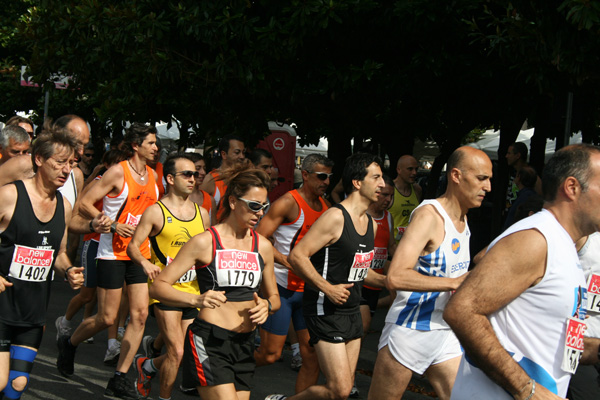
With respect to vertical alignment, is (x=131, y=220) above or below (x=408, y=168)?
below

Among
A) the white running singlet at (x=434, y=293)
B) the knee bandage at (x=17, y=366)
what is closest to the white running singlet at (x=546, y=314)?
the white running singlet at (x=434, y=293)

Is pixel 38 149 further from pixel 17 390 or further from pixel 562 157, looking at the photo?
pixel 562 157

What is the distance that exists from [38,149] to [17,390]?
4.94 ft

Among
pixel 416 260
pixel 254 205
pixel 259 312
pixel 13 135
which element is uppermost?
pixel 13 135

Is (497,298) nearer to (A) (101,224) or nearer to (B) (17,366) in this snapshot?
(B) (17,366)

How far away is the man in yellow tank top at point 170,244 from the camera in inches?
219

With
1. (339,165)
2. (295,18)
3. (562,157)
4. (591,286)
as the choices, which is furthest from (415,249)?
(339,165)

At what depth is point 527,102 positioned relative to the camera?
390 inches

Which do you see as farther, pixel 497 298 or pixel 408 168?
pixel 408 168

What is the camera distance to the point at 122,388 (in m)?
5.97

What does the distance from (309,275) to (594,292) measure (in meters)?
1.80

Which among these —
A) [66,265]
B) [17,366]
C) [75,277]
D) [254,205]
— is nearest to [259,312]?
[254,205]

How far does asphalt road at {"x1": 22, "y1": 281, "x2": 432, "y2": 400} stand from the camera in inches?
241

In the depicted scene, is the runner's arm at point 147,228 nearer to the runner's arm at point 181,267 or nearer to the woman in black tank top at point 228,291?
the woman in black tank top at point 228,291
